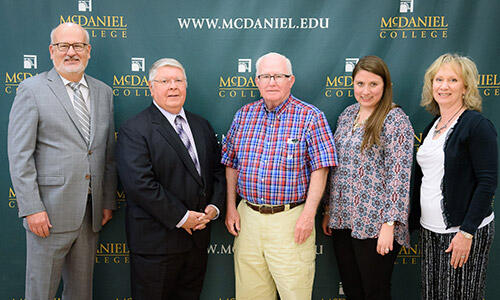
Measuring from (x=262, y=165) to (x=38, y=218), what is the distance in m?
1.31

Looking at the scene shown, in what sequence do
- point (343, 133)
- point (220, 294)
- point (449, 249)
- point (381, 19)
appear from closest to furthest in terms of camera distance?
point (449, 249) → point (343, 133) → point (381, 19) → point (220, 294)

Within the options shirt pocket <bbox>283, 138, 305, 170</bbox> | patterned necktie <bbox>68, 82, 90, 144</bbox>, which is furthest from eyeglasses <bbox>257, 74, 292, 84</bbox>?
patterned necktie <bbox>68, 82, 90, 144</bbox>

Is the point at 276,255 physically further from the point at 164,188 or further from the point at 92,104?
the point at 92,104

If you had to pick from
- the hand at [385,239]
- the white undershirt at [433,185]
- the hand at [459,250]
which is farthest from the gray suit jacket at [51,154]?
the hand at [459,250]

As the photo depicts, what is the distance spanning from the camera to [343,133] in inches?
90.3

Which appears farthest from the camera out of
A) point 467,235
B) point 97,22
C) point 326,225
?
point 97,22

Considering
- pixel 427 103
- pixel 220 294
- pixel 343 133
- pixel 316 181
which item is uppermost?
pixel 427 103

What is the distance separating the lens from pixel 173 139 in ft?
7.06

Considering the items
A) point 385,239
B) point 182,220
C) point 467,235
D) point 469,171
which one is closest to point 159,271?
point 182,220

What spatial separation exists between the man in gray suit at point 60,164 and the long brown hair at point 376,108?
5.20ft

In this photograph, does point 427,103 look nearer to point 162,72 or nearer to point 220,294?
point 162,72

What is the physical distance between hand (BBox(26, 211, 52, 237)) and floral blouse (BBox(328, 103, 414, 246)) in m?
1.68

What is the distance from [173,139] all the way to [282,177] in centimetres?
68

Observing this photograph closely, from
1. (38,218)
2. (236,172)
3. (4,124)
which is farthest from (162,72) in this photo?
(4,124)
